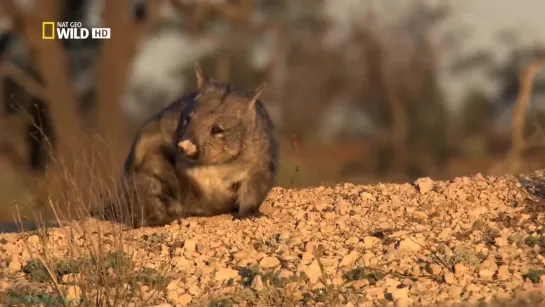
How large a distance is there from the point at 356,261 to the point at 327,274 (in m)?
0.31

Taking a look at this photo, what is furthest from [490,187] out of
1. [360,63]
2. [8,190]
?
[360,63]

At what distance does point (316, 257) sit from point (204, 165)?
1.93 meters

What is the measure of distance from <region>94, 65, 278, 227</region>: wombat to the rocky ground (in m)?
0.17

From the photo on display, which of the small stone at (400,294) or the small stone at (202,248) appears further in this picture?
the small stone at (202,248)

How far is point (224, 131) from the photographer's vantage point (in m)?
7.51

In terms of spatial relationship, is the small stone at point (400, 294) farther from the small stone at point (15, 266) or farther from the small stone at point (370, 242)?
the small stone at point (15, 266)

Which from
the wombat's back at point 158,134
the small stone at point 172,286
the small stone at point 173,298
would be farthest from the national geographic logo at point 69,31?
the small stone at point 173,298

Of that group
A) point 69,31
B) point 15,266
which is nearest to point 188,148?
point 15,266

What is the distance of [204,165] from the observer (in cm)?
757

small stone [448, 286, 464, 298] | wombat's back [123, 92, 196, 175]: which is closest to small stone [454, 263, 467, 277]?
small stone [448, 286, 464, 298]

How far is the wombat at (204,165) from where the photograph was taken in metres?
7.58

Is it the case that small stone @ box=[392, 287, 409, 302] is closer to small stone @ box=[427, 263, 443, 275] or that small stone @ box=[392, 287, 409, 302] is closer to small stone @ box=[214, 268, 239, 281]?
small stone @ box=[427, 263, 443, 275]

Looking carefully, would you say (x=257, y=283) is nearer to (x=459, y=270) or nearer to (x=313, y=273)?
(x=313, y=273)

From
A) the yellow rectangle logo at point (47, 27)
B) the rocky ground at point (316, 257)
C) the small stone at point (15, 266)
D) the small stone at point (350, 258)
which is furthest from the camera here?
the yellow rectangle logo at point (47, 27)
